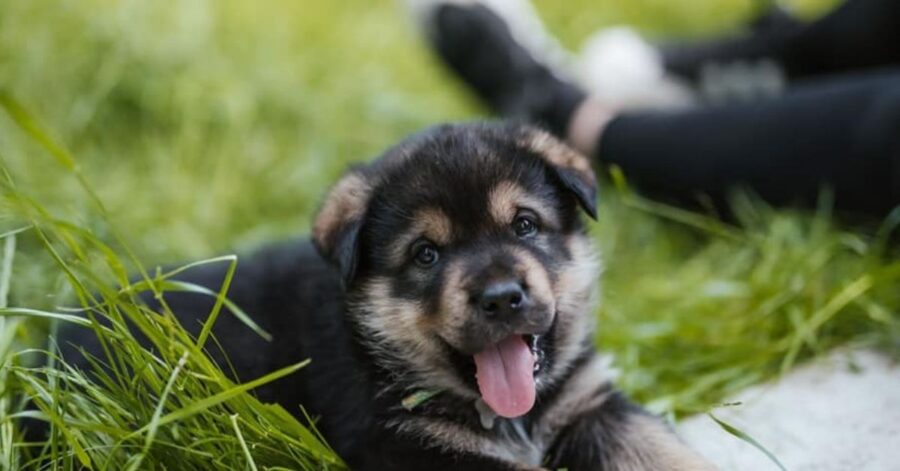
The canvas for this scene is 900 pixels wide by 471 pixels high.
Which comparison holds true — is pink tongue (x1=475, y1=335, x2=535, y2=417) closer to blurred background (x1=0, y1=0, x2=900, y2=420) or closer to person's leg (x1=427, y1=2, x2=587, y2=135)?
blurred background (x1=0, y1=0, x2=900, y2=420)

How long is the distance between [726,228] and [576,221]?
6.55 feet

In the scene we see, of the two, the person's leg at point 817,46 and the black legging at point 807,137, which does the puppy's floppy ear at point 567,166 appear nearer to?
the black legging at point 807,137

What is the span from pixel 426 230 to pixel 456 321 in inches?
12.5

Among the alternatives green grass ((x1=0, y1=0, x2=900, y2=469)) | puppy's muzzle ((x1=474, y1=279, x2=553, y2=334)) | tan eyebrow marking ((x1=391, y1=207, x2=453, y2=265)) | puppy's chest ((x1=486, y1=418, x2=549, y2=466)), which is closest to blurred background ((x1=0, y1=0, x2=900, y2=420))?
green grass ((x1=0, y1=0, x2=900, y2=469))

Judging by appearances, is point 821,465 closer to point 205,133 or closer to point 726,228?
point 726,228

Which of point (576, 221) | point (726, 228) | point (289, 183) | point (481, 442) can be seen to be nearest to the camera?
point (481, 442)

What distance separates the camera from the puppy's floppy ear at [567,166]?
3.10 meters

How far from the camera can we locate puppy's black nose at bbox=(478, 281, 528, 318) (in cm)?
274

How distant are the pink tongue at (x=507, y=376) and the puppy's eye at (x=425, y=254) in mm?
316

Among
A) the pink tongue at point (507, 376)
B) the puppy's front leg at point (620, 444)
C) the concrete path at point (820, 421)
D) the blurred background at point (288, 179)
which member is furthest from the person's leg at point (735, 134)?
the pink tongue at point (507, 376)

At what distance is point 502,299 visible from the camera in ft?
8.99

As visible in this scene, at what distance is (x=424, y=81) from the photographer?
7672 mm

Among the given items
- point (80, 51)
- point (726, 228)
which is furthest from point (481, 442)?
point (80, 51)

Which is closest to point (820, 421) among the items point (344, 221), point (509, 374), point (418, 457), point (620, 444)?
point (620, 444)
